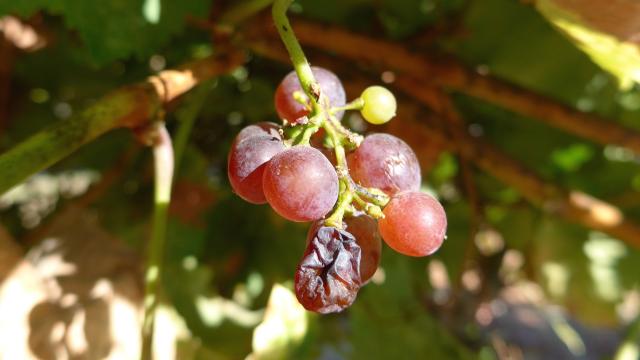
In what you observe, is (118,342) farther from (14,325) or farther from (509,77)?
(509,77)

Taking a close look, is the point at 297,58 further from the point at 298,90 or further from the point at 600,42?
the point at 600,42

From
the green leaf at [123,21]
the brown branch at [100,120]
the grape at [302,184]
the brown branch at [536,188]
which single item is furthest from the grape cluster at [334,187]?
the brown branch at [536,188]

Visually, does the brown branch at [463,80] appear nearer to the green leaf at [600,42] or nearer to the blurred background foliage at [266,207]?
the blurred background foliage at [266,207]

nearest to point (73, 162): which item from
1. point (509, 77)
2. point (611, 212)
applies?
point (509, 77)

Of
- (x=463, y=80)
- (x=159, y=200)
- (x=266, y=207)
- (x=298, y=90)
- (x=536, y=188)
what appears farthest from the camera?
(x=266, y=207)

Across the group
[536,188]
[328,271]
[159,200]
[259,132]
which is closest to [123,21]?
[159,200]

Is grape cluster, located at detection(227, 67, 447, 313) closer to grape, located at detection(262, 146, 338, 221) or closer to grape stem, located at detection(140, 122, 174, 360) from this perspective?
grape, located at detection(262, 146, 338, 221)

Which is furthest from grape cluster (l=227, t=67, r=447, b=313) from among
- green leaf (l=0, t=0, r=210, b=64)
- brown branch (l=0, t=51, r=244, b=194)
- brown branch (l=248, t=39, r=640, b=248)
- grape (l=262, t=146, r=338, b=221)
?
brown branch (l=248, t=39, r=640, b=248)
